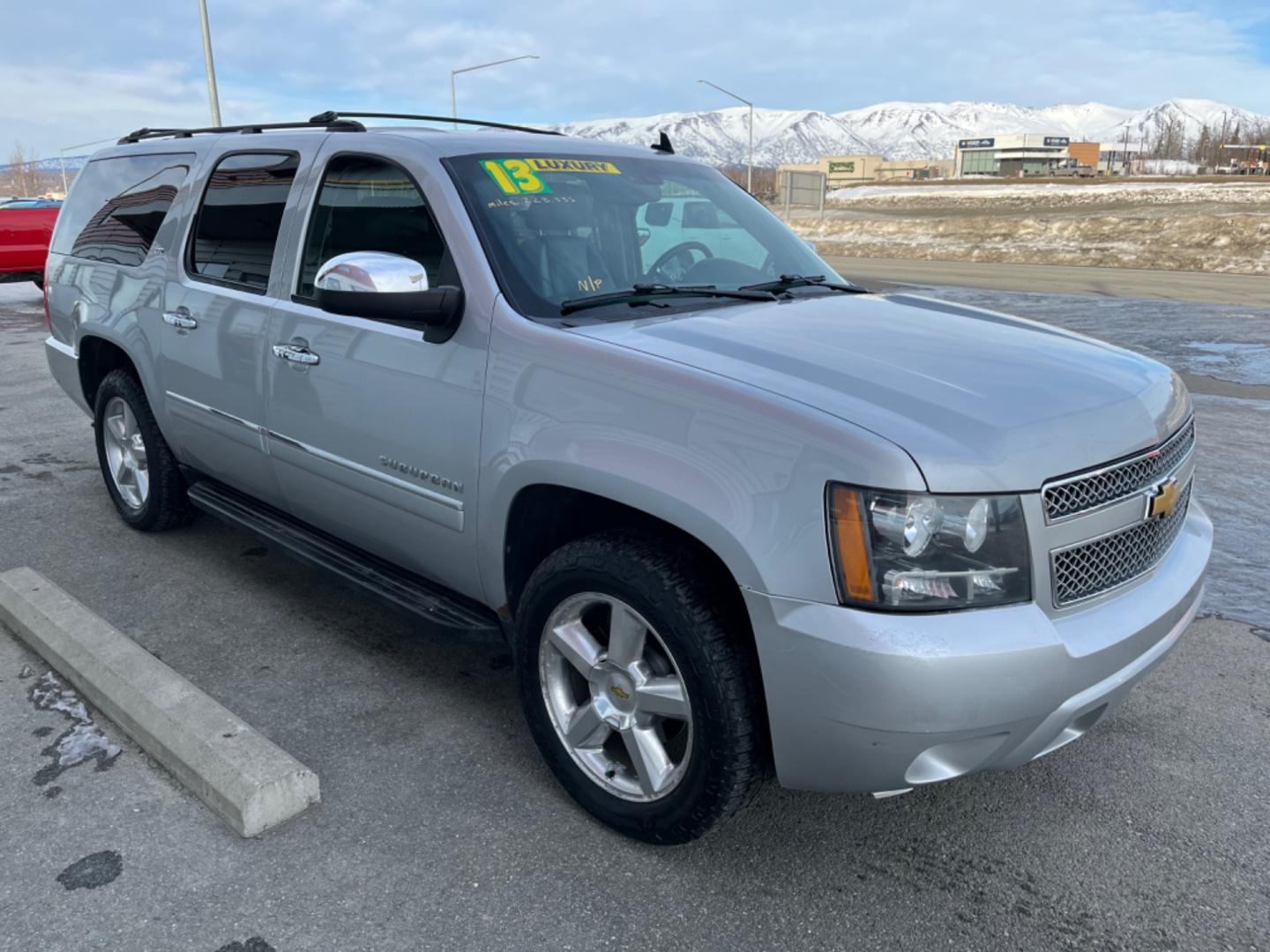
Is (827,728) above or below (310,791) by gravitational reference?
above

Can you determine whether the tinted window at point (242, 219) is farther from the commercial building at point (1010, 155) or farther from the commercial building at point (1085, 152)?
the commercial building at point (1085, 152)

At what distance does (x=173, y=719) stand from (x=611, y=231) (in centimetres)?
201

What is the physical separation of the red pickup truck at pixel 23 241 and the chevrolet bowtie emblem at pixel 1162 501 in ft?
55.2

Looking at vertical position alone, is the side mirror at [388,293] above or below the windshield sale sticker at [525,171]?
below

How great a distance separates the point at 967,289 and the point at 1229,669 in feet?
52.4

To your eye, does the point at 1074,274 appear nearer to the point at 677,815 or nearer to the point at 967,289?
the point at 967,289

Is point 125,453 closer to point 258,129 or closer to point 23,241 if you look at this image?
point 258,129

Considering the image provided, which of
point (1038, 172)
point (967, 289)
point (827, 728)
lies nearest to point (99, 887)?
point (827, 728)

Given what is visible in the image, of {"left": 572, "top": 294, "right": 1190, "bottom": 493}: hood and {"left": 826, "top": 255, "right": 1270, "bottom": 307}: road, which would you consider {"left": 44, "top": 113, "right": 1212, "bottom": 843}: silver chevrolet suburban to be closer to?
{"left": 572, "top": 294, "right": 1190, "bottom": 493}: hood

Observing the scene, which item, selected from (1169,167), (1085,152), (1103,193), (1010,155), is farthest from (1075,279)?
(1085,152)

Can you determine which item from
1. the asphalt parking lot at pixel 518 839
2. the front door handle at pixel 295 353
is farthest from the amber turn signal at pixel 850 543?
the front door handle at pixel 295 353

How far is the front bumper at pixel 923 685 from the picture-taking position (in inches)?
83.7

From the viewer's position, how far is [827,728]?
224 cm

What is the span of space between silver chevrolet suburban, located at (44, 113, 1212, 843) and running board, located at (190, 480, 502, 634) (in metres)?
0.02
